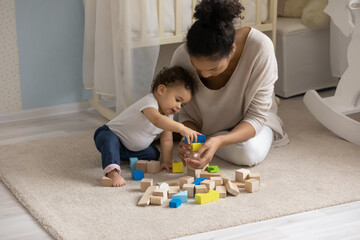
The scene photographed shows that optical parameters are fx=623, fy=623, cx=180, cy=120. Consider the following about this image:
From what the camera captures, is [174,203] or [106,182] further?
[106,182]

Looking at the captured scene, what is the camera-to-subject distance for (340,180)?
2.13 meters

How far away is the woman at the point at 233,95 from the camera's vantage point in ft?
6.55

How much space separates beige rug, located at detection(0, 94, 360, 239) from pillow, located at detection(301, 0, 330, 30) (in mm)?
710

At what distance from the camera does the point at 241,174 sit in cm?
210

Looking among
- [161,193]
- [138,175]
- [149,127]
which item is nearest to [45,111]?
[149,127]

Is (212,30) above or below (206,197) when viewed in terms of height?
above

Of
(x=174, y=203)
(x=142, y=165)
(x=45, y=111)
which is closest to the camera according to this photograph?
(x=174, y=203)

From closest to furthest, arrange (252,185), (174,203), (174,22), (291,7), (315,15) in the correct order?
(174,203)
(252,185)
(174,22)
(315,15)
(291,7)

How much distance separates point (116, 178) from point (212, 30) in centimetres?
60

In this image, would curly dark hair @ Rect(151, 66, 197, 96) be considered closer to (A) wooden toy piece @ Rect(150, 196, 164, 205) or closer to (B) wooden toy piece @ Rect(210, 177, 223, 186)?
(B) wooden toy piece @ Rect(210, 177, 223, 186)

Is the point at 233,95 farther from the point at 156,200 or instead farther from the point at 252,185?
the point at 156,200

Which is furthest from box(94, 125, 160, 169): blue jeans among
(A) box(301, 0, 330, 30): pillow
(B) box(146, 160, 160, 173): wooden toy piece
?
(A) box(301, 0, 330, 30): pillow

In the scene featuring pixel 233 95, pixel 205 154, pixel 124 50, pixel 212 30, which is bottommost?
pixel 205 154

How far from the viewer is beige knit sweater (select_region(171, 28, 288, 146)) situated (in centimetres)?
221
